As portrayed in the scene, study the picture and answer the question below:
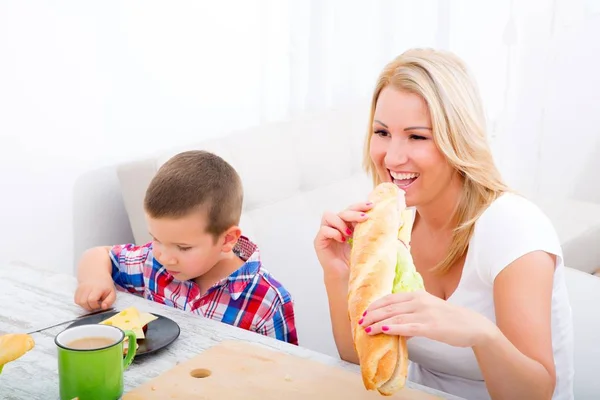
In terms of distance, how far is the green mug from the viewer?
3.44ft

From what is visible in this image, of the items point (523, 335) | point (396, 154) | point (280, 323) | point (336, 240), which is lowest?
point (280, 323)

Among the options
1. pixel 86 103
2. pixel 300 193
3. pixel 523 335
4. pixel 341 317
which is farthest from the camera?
pixel 300 193

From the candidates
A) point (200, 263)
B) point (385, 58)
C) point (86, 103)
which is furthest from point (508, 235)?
point (385, 58)

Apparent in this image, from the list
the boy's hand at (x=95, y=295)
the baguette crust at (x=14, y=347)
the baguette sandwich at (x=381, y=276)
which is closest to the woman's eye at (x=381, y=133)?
the baguette sandwich at (x=381, y=276)

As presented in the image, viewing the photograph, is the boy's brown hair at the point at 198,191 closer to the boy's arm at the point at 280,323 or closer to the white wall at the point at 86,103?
the boy's arm at the point at 280,323

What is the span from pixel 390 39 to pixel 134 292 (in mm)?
1946

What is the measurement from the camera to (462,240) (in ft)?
4.82

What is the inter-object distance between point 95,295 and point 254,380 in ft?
1.44

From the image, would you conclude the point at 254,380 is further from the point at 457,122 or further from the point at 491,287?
the point at 457,122

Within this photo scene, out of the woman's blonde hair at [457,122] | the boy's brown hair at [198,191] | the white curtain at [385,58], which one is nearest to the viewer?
the woman's blonde hair at [457,122]

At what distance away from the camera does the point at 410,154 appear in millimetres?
1431

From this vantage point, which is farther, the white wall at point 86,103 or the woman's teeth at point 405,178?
the white wall at point 86,103

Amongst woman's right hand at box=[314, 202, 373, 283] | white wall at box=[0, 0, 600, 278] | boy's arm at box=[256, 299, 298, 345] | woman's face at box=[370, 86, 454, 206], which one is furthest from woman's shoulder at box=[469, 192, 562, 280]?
white wall at box=[0, 0, 600, 278]

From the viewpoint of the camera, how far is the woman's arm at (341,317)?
4.75ft
